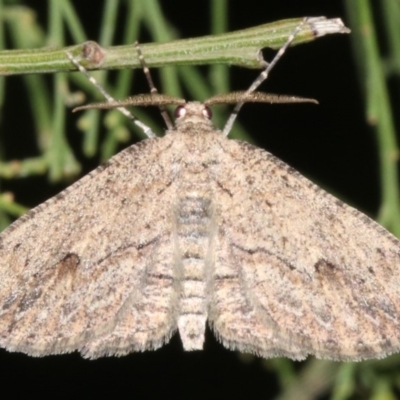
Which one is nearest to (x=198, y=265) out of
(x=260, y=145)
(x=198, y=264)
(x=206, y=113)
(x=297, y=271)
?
(x=198, y=264)

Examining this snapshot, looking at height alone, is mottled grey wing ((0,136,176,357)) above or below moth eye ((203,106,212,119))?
below

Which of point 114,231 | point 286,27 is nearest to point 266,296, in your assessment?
point 114,231

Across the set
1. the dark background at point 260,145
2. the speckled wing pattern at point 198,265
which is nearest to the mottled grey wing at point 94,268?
the speckled wing pattern at point 198,265

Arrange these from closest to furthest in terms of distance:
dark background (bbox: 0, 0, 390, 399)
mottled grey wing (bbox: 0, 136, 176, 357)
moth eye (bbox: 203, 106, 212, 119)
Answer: mottled grey wing (bbox: 0, 136, 176, 357) < moth eye (bbox: 203, 106, 212, 119) < dark background (bbox: 0, 0, 390, 399)

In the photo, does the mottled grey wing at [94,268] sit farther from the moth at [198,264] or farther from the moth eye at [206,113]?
the moth eye at [206,113]

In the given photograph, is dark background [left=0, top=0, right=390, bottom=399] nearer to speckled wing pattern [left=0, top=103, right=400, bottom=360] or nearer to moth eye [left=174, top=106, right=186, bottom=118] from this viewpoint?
moth eye [left=174, top=106, right=186, bottom=118]

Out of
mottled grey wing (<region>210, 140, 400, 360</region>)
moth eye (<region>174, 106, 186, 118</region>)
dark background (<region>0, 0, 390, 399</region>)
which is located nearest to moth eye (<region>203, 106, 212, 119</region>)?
moth eye (<region>174, 106, 186, 118</region>)
